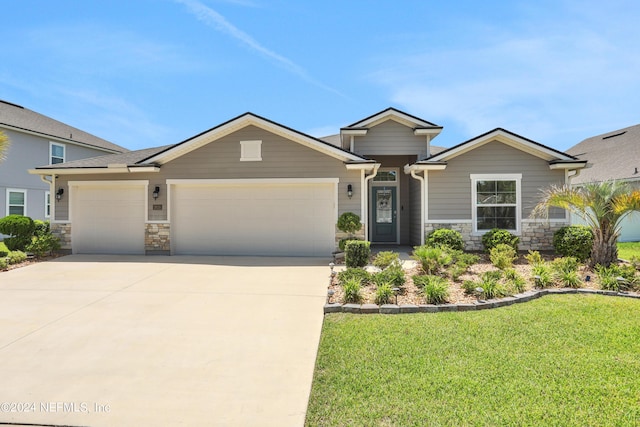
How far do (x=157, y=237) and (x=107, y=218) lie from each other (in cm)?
196

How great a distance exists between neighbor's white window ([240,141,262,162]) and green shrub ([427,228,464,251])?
231 inches

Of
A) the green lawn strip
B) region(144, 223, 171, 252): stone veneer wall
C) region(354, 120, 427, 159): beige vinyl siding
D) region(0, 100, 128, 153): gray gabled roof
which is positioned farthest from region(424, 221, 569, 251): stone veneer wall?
region(0, 100, 128, 153): gray gabled roof

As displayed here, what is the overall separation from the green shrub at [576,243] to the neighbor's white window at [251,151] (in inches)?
357

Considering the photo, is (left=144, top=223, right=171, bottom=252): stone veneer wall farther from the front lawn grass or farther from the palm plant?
the palm plant

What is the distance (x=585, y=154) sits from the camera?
21.1m

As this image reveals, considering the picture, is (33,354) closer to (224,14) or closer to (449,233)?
(449,233)

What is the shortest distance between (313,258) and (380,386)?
24.9 ft

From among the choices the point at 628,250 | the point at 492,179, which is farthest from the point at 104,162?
the point at 628,250

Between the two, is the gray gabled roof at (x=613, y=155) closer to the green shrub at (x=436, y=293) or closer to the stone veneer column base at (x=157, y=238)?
the green shrub at (x=436, y=293)

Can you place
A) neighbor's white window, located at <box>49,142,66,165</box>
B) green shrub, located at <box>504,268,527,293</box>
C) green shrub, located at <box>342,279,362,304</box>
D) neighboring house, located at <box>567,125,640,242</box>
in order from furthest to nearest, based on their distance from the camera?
neighbor's white window, located at <box>49,142,66,165</box>, neighboring house, located at <box>567,125,640,242</box>, green shrub, located at <box>504,268,527,293</box>, green shrub, located at <box>342,279,362,304</box>

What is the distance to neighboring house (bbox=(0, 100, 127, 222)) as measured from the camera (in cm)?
1722

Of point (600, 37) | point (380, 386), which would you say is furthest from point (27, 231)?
point (600, 37)

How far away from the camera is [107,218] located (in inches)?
466

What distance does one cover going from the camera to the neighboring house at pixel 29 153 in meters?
17.2
